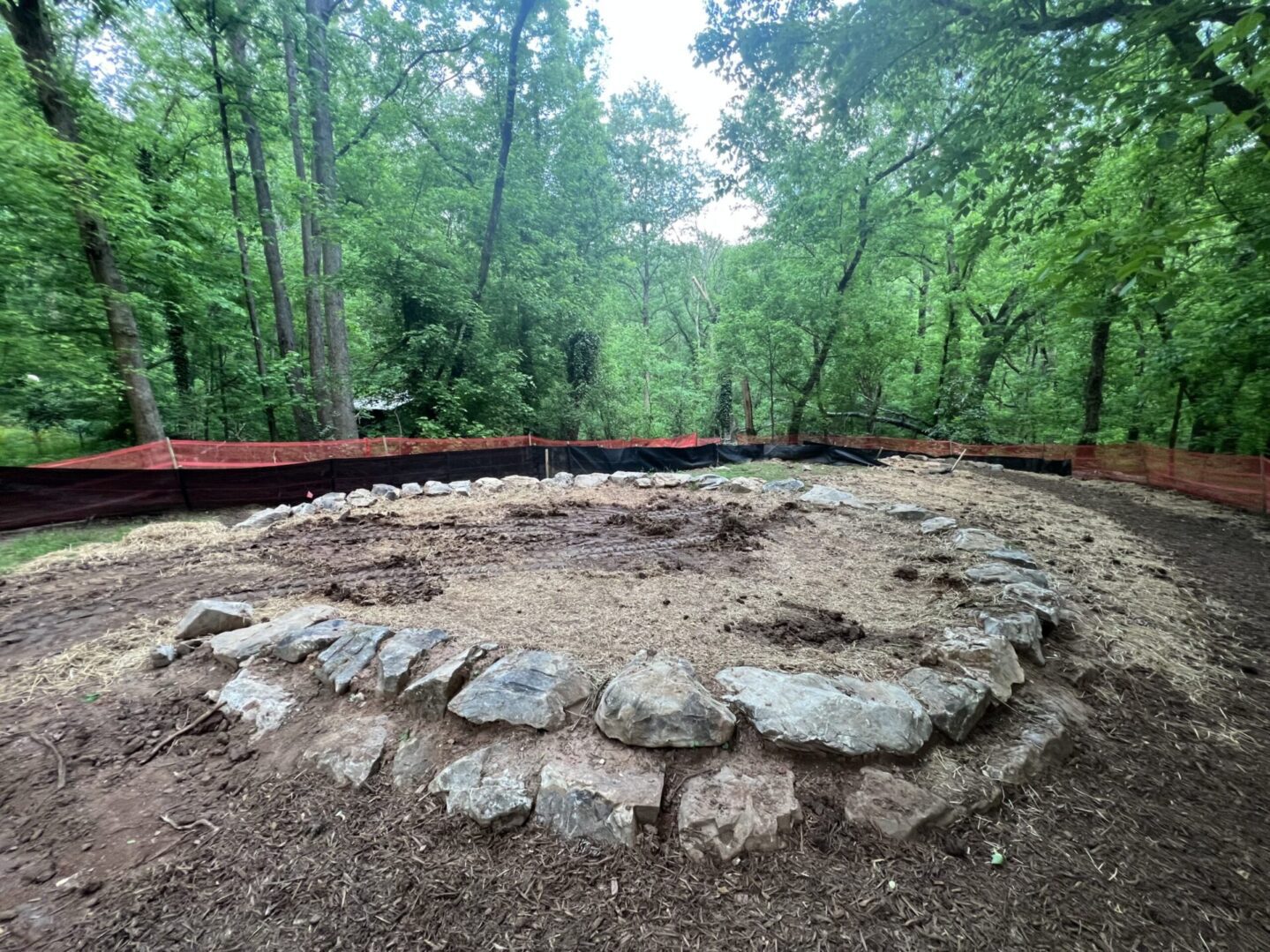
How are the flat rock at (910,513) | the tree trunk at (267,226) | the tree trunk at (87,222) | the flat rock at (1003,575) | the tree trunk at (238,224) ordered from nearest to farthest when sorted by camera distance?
the flat rock at (1003,575)
the flat rock at (910,513)
the tree trunk at (87,222)
the tree trunk at (238,224)
the tree trunk at (267,226)

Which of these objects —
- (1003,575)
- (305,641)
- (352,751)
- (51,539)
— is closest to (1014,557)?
(1003,575)


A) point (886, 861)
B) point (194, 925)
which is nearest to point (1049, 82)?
point (886, 861)

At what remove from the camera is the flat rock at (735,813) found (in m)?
1.56

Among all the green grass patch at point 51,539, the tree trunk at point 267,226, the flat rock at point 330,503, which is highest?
the tree trunk at point 267,226

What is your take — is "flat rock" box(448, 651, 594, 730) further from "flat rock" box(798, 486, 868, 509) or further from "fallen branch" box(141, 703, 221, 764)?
"flat rock" box(798, 486, 868, 509)

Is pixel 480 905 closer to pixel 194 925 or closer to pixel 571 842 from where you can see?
pixel 571 842

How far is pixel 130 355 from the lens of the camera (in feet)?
21.6

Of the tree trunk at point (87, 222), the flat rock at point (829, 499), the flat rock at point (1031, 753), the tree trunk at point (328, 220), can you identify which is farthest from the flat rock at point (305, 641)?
the tree trunk at point (328, 220)

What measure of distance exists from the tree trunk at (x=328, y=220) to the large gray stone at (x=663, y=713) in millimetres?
9205

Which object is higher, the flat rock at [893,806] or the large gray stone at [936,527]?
the large gray stone at [936,527]

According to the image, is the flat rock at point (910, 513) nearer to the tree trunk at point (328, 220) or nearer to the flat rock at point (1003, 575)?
the flat rock at point (1003, 575)

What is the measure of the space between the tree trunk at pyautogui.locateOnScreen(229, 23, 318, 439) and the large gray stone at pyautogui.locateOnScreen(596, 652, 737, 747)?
992 centimetres

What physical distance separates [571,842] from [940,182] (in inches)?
171

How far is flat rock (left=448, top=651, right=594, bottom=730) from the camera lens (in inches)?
78.4
